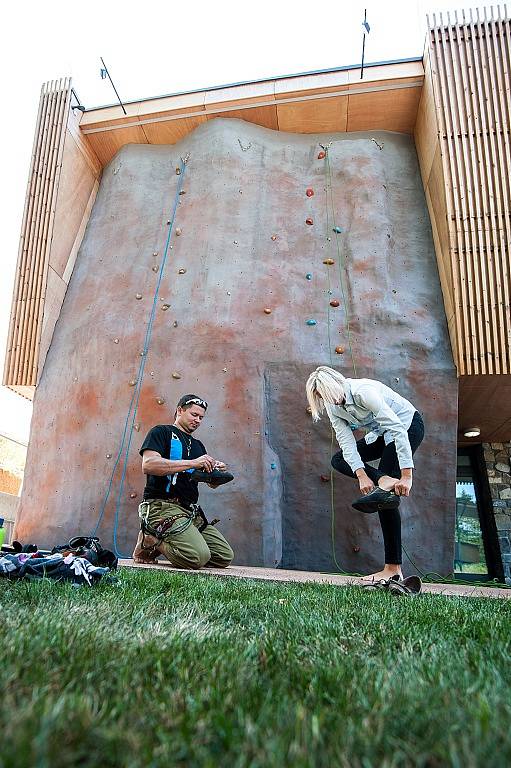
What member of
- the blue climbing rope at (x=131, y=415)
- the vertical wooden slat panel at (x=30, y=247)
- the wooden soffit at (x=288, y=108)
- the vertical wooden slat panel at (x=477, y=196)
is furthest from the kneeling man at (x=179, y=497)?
the wooden soffit at (x=288, y=108)

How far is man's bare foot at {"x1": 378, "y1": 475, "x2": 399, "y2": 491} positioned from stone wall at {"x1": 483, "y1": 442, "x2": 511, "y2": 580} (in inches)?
200

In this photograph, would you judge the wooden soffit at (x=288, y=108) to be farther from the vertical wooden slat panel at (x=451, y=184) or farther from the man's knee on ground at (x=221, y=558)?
the man's knee on ground at (x=221, y=558)

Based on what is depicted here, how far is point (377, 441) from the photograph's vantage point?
3.80 meters

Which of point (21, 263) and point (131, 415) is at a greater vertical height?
point (21, 263)

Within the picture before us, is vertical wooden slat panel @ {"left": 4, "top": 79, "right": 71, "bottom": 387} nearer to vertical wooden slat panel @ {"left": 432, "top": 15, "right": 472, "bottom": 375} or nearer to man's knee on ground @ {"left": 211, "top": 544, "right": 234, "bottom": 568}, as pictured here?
man's knee on ground @ {"left": 211, "top": 544, "right": 234, "bottom": 568}

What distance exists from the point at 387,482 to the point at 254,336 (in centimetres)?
266

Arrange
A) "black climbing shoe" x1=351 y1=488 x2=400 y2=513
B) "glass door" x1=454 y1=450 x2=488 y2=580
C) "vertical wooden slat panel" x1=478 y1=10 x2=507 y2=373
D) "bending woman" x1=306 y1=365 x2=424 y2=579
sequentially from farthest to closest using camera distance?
"glass door" x1=454 y1=450 x2=488 y2=580 < "vertical wooden slat panel" x1=478 y1=10 x2=507 y2=373 < "bending woman" x1=306 y1=365 x2=424 y2=579 < "black climbing shoe" x1=351 y1=488 x2=400 y2=513

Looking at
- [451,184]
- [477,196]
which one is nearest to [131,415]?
[451,184]

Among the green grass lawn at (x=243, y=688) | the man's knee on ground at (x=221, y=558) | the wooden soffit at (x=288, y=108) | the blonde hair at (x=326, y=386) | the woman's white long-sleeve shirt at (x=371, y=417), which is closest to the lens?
the green grass lawn at (x=243, y=688)

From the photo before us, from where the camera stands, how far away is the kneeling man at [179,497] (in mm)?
3734

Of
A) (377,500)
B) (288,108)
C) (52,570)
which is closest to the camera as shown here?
(52,570)

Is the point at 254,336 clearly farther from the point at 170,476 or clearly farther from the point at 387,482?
the point at 387,482

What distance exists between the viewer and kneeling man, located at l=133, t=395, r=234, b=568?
373cm

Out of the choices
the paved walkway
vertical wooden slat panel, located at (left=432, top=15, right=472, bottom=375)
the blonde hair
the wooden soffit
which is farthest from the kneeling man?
the wooden soffit
